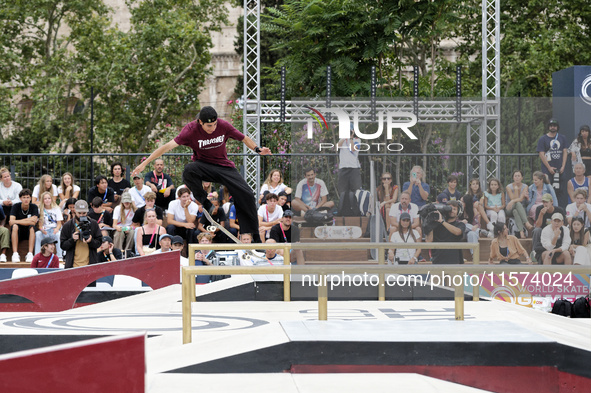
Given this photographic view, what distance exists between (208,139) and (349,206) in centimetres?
238

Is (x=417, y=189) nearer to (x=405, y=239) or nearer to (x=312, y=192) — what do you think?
(x=405, y=239)

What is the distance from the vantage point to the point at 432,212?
9.52 metres

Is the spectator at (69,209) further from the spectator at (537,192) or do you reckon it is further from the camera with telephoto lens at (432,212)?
the spectator at (537,192)

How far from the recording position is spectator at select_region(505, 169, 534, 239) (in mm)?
9328

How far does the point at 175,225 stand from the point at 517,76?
18768mm

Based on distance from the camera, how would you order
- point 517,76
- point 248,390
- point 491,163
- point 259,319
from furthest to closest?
point 517,76
point 491,163
point 259,319
point 248,390

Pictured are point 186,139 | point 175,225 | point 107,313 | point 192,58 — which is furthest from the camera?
point 192,58

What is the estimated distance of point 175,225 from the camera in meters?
12.0

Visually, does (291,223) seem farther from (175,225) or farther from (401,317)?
(401,317)

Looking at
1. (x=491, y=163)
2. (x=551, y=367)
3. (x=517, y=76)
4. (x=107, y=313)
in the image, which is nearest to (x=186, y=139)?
(x=107, y=313)

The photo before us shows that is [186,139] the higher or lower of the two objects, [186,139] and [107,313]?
the higher

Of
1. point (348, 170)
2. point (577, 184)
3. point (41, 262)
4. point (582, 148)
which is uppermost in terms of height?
point (582, 148)

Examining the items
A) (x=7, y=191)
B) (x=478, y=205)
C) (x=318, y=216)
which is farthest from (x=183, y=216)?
(x=478, y=205)

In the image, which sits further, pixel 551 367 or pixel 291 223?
pixel 291 223
